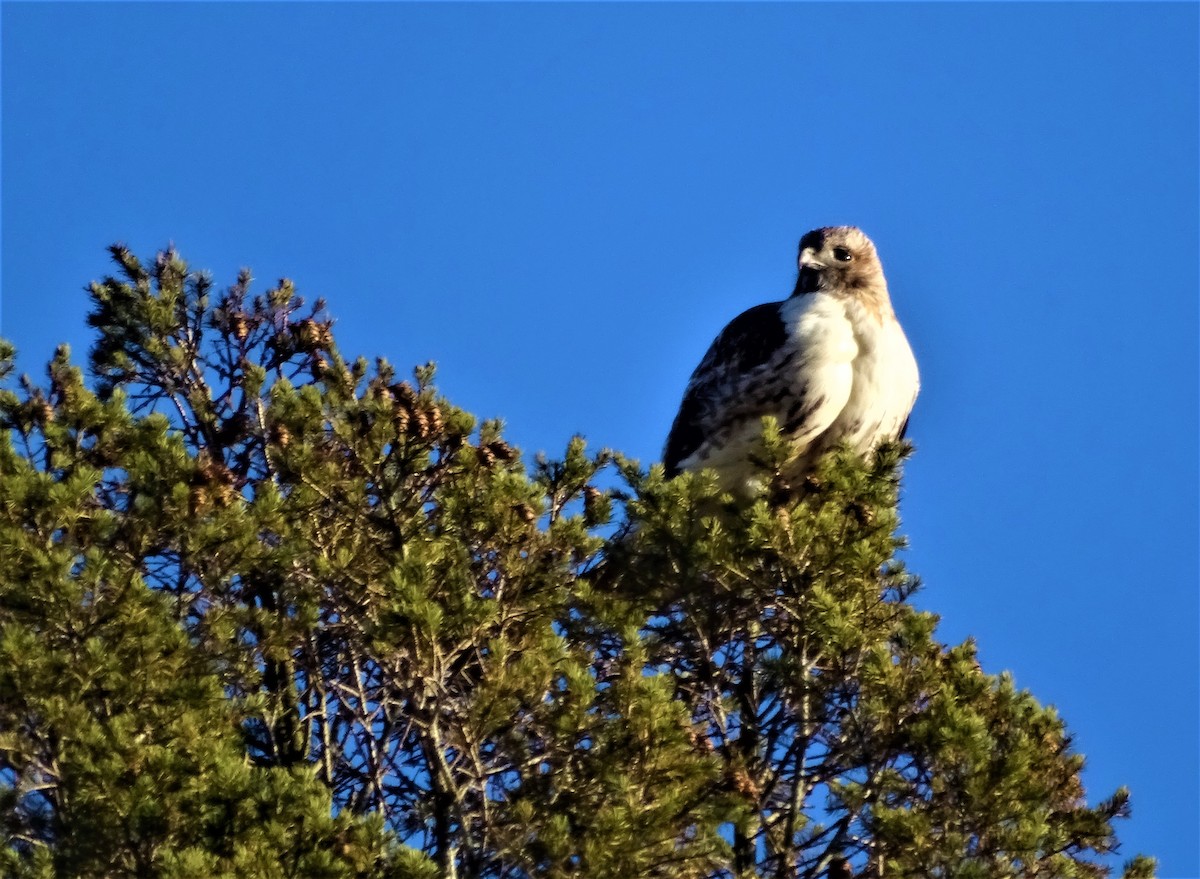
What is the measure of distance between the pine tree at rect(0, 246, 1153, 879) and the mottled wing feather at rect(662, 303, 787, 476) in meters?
0.91

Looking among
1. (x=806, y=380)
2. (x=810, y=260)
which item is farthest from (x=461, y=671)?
(x=810, y=260)

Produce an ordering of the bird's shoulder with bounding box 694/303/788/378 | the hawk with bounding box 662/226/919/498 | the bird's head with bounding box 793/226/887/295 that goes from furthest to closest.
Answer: the bird's head with bounding box 793/226/887/295 → the bird's shoulder with bounding box 694/303/788/378 → the hawk with bounding box 662/226/919/498

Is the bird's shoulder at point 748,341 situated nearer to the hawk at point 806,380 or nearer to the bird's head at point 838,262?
the hawk at point 806,380

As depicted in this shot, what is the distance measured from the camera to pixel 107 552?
6.11 m

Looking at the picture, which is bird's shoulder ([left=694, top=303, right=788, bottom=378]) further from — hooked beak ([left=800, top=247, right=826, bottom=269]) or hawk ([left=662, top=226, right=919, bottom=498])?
hooked beak ([left=800, top=247, right=826, bottom=269])

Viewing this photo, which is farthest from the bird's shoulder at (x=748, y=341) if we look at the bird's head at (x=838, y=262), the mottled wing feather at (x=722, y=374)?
the bird's head at (x=838, y=262)

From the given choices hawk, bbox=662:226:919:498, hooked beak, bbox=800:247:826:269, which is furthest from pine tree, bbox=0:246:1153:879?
hooked beak, bbox=800:247:826:269

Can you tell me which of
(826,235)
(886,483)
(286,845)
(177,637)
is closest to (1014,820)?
(886,483)

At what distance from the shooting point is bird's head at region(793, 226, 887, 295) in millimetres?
8438

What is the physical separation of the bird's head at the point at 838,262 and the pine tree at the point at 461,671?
173 centimetres

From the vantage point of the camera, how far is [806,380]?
7668 mm

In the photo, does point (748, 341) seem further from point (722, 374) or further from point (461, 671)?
point (461, 671)

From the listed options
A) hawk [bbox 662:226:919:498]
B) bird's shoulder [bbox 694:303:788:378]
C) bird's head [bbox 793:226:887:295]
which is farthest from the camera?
bird's head [bbox 793:226:887:295]

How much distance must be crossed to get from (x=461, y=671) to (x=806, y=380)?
7.70 feet
